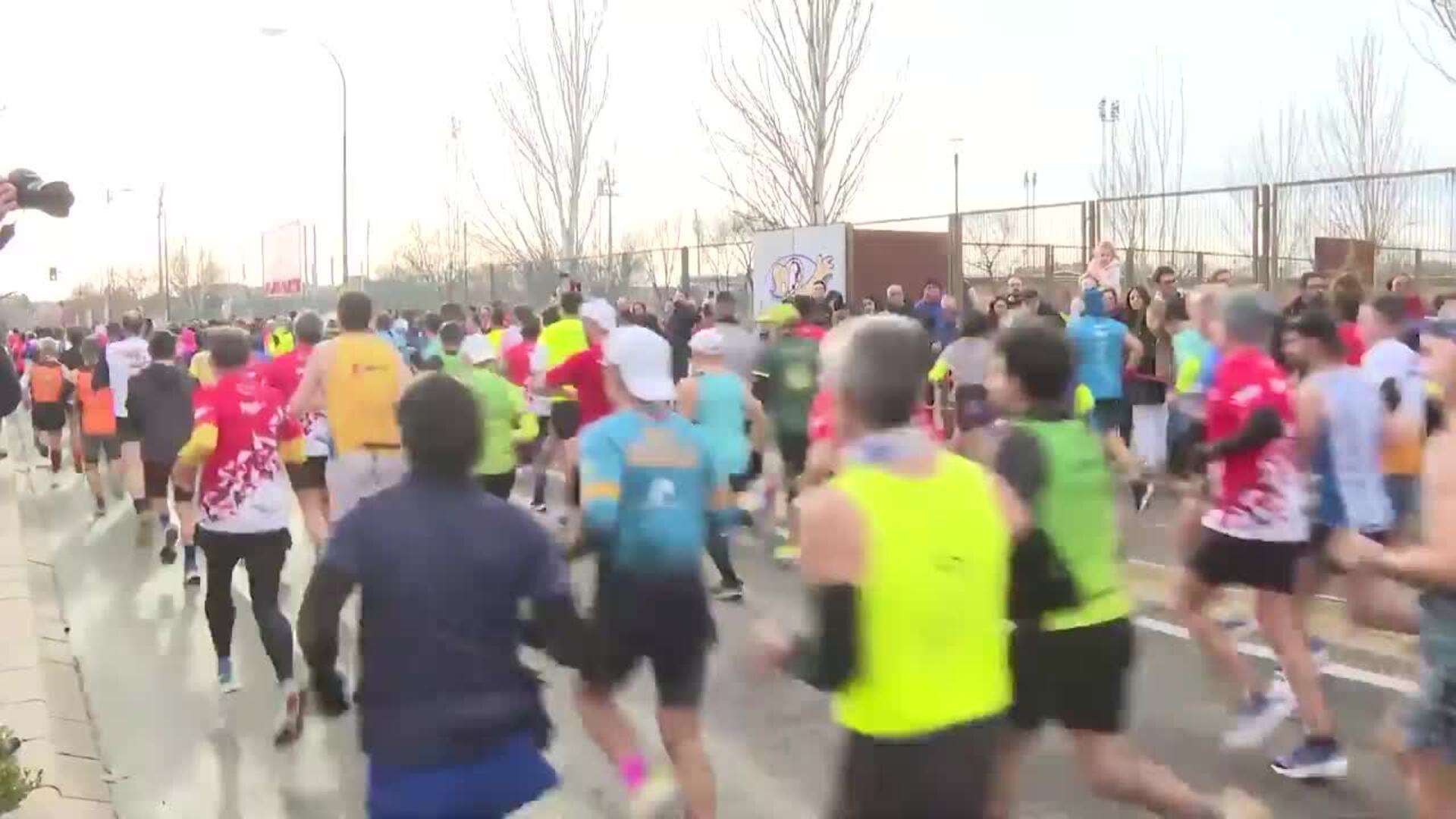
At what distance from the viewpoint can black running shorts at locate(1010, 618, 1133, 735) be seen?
14.2 feet

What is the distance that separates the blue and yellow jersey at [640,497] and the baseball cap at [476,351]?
4389 mm

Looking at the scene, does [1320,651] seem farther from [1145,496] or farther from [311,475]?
[311,475]

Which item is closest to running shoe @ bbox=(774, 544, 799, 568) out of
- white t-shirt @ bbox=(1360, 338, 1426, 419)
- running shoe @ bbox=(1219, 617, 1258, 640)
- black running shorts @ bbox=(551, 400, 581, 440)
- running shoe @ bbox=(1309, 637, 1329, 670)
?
black running shorts @ bbox=(551, 400, 581, 440)

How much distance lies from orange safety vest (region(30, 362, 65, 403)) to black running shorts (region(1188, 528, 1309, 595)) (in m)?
14.7

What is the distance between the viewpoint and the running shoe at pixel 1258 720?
20.1 ft

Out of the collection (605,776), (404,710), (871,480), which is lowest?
(605,776)

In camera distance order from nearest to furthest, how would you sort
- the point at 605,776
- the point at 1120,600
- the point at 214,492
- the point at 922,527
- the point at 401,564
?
the point at 922,527
the point at 401,564
the point at 1120,600
the point at 605,776
the point at 214,492

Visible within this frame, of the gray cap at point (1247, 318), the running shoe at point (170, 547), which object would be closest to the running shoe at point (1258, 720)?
the gray cap at point (1247, 318)

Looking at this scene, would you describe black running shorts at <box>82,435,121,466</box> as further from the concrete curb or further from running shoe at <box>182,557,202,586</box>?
running shoe at <box>182,557,202,586</box>

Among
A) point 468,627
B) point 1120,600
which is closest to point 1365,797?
point 1120,600

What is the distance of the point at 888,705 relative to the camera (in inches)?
124

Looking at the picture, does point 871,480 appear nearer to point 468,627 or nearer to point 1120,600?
point 468,627

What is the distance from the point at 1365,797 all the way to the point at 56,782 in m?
5.02

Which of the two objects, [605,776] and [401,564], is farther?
[605,776]
